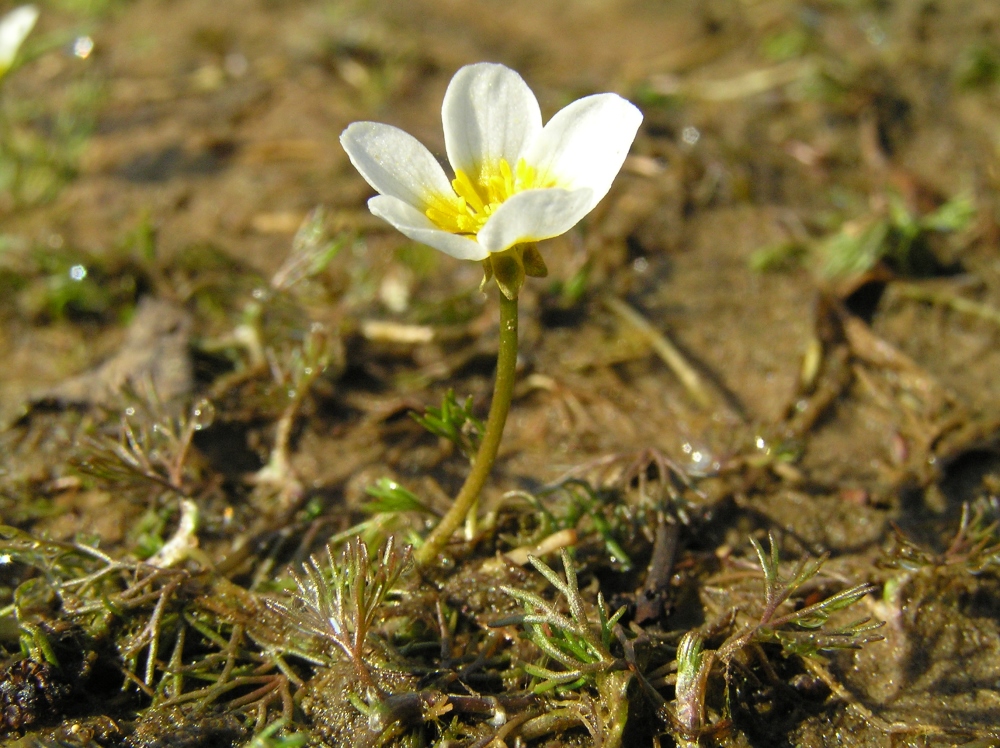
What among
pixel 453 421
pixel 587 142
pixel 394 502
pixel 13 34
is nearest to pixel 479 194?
pixel 587 142

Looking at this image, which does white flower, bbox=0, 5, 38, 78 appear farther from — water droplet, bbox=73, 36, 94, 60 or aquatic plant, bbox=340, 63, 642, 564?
aquatic plant, bbox=340, 63, 642, 564

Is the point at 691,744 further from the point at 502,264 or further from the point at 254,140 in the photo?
the point at 254,140

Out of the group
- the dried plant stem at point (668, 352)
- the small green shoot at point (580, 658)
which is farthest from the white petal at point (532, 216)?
the dried plant stem at point (668, 352)

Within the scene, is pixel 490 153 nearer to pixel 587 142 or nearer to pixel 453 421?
pixel 587 142

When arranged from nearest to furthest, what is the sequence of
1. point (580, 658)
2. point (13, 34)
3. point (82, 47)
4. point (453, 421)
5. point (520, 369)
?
point (580, 658)
point (453, 421)
point (520, 369)
point (13, 34)
point (82, 47)

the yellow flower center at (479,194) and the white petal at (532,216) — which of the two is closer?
the white petal at (532,216)

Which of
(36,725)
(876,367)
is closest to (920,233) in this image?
(876,367)

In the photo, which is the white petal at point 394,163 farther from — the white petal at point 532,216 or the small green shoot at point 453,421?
the small green shoot at point 453,421
